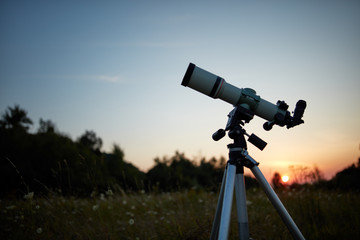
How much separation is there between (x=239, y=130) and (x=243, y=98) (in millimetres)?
522

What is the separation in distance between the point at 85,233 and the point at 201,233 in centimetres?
178

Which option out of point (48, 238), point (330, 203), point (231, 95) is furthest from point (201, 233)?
point (330, 203)

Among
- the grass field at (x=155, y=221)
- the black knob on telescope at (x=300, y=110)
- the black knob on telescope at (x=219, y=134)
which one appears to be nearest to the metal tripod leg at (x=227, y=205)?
the black knob on telescope at (x=219, y=134)

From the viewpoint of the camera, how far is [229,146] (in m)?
2.15

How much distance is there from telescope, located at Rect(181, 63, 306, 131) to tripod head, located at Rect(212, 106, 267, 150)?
5 centimetres

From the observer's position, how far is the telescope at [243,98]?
243 centimetres

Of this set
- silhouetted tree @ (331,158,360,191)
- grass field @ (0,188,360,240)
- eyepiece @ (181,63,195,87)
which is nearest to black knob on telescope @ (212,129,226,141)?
eyepiece @ (181,63,195,87)

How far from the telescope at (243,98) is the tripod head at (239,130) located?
1.9 inches

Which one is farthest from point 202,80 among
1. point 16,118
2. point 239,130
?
point 16,118

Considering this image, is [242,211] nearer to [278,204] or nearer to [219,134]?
[278,204]

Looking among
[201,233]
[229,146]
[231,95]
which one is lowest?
[201,233]

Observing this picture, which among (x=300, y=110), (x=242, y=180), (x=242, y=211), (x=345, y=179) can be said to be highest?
(x=300, y=110)

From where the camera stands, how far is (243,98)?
8.32 ft

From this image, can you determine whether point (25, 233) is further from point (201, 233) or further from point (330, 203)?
point (330, 203)
